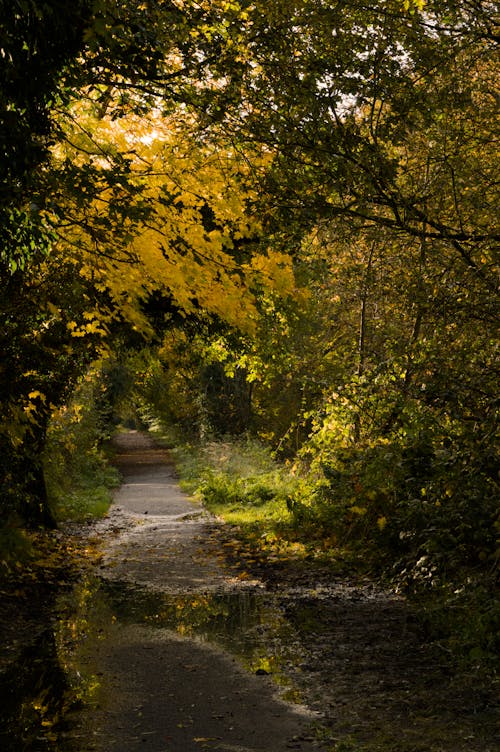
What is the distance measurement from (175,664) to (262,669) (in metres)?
0.81

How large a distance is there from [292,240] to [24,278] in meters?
3.27

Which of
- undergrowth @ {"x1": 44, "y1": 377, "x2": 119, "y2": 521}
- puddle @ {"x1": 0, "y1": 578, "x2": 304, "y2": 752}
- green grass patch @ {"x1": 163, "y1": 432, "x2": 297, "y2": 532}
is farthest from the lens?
undergrowth @ {"x1": 44, "y1": 377, "x2": 119, "y2": 521}

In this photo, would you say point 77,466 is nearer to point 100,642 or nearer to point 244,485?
point 244,485

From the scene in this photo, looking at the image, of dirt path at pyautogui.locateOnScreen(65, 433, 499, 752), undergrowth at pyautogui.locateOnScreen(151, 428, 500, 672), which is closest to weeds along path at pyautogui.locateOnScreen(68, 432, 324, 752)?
dirt path at pyautogui.locateOnScreen(65, 433, 499, 752)

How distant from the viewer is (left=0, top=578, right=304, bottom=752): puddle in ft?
17.8

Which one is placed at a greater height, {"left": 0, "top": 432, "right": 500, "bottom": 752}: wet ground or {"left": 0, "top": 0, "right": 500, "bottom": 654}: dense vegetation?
{"left": 0, "top": 0, "right": 500, "bottom": 654}: dense vegetation

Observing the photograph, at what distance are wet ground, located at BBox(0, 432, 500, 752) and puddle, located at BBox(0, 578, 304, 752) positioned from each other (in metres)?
0.02

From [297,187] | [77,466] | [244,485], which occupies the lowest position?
[244,485]

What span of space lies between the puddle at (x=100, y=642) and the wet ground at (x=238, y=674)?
0.06 feet

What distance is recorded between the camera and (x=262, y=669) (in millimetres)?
6602

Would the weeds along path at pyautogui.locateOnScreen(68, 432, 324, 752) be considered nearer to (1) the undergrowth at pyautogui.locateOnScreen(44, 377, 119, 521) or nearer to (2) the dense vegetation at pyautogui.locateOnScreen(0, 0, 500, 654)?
(2) the dense vegetation at pyautogui.locateOnScreen(0, 0, 500, 654)

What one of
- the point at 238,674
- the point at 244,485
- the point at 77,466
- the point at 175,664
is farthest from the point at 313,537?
the point at 77,466

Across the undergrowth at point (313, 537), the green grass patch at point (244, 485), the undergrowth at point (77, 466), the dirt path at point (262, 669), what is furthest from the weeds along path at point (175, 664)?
the undergrowth at point (77, 466)

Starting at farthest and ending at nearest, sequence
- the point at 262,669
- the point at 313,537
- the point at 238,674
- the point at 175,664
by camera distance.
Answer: the point at 313,537, the point at 175,664, the point at 262,669, the point at 238,674
